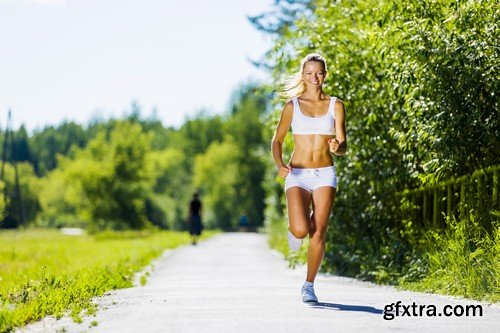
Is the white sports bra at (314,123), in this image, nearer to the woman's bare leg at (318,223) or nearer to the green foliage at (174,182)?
the woman's bare leg at (318,223)

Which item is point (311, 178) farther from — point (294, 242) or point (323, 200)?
point (294, 242)

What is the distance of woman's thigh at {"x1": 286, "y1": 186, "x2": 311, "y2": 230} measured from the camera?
890 cm

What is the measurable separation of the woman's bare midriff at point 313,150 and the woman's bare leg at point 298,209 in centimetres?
25

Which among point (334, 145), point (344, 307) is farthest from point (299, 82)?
point (344, 307)

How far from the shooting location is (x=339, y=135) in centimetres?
879

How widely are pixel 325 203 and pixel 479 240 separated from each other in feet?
9.92

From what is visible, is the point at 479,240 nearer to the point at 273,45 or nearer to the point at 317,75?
the point at 317,75

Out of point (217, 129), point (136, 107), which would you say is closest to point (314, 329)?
point (217, 129)

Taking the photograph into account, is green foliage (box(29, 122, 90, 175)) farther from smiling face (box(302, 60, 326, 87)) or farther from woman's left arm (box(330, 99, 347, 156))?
woman's left arm (box(330, 99, 347, 156))

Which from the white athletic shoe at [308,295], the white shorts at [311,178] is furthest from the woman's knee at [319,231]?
the white athletic shoe at [308,295]

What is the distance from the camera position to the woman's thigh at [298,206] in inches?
350

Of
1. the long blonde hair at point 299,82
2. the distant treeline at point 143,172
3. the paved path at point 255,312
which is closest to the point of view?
the paved path at point 255,312

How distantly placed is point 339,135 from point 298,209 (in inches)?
30.8

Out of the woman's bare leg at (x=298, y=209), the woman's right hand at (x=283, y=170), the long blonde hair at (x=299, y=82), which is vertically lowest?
the woman's bare leg at (x=298, y=209)
